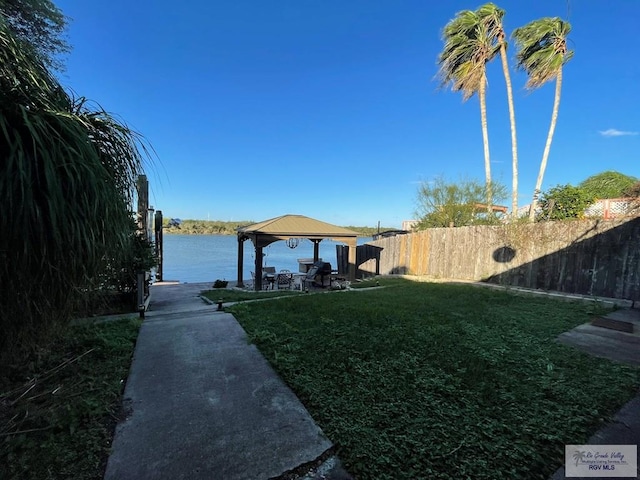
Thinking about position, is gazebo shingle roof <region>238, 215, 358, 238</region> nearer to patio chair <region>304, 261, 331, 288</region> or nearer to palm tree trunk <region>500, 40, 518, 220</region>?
patio chair <region>304, 261, 331, 288</region>

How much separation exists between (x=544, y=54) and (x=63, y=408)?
16499mm

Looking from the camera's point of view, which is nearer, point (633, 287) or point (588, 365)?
point (588, 365)

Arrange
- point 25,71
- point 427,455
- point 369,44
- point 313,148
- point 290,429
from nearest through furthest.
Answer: point 427,455
point 25,71
point 290,429
point 369,44
point 313,148

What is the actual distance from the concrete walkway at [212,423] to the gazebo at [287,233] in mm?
6360

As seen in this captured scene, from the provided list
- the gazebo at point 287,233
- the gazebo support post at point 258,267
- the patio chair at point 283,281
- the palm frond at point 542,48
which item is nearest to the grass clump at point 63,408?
the gazebo support post at point 258,267

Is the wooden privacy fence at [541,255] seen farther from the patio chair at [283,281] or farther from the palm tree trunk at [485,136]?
the patio chair at [283,281]

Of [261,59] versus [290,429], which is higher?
[261,59]

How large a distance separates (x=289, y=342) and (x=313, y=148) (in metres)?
16.4

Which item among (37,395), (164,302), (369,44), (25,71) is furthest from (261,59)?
(37,395)

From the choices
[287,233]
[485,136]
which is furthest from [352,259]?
[485,136]

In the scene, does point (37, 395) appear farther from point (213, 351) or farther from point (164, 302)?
point (164, 302)

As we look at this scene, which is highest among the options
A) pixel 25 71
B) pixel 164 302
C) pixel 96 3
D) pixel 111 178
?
pixel 96 3

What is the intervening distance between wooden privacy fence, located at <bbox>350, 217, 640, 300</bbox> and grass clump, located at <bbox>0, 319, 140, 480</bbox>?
8.64 meters

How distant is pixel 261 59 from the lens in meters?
9.98
